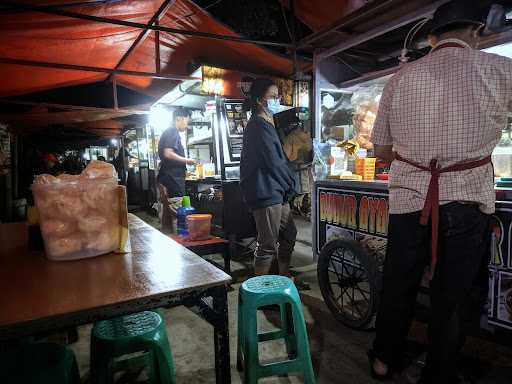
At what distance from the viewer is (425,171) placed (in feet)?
6.84

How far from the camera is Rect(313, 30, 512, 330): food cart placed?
2.40m

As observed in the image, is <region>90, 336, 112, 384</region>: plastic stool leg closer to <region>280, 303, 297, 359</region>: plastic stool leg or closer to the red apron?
<region>280, 303, 297, 359</region>: plastic stool leg

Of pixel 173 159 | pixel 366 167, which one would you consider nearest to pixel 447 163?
pixel 366 167

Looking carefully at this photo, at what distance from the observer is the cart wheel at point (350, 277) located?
288 centimetres

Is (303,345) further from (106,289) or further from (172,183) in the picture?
(172,183)

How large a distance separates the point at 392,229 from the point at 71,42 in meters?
5.24

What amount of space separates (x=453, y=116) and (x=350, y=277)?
72.9 inches

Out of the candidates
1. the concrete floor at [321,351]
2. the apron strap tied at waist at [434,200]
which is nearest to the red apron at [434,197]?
the apron strap tied at waist at [434,200]

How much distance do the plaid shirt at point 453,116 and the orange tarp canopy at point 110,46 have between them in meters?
3.87

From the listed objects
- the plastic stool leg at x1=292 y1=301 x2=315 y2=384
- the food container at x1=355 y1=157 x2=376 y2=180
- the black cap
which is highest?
the black cap

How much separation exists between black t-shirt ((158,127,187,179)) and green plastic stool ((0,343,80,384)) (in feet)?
14.5

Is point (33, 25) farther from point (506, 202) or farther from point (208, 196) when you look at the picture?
point (506, 202)

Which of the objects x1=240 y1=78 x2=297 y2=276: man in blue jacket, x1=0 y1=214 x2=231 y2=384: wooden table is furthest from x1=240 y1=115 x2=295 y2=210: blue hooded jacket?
x1=0 y1=214 x2=231 y2=384: wooden table

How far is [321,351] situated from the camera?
2.80m
